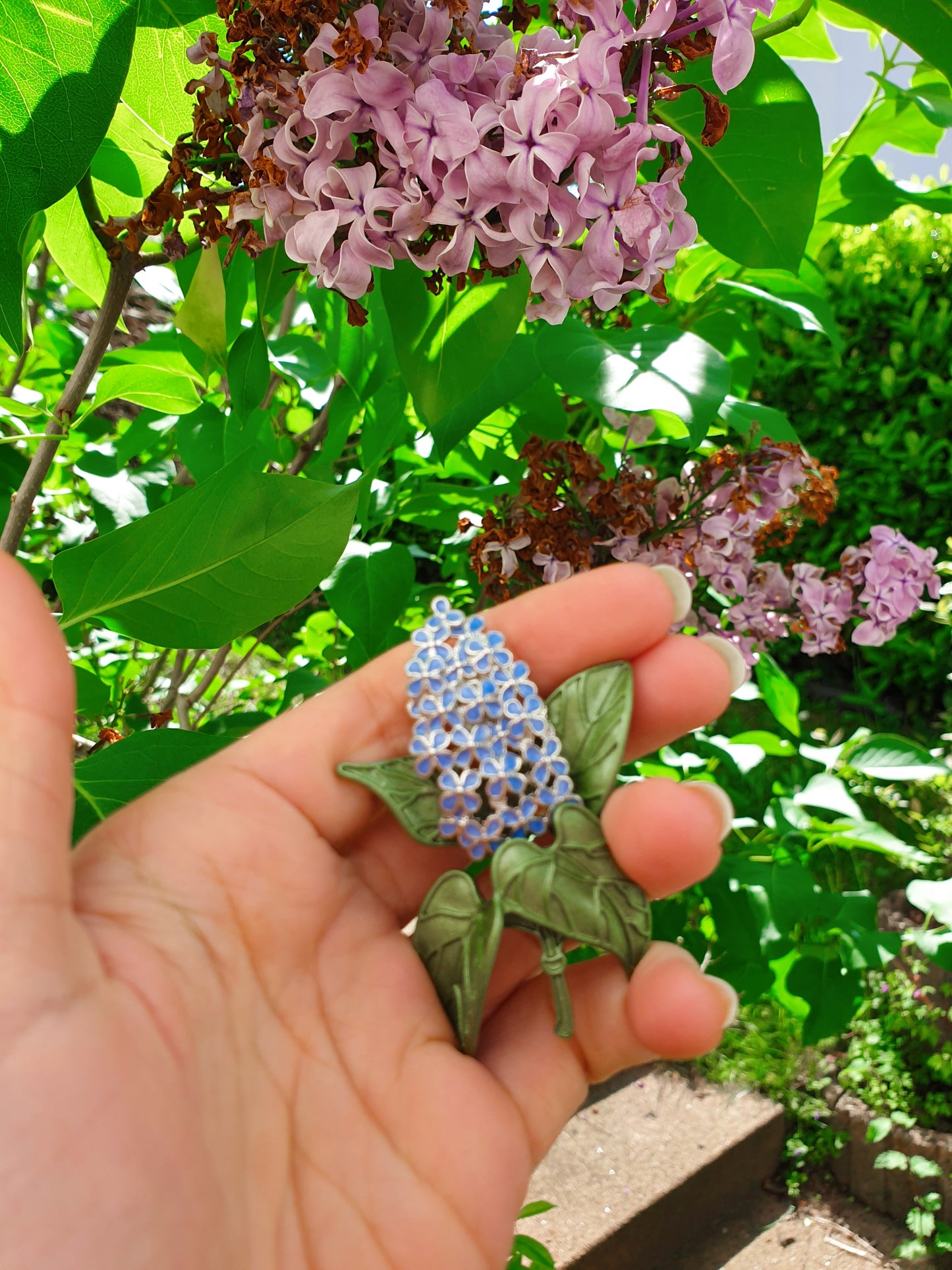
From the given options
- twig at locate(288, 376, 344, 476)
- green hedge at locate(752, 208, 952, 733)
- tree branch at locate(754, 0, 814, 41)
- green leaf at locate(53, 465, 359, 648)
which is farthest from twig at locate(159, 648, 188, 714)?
green hedge at locate(752, 208, 952, 733)

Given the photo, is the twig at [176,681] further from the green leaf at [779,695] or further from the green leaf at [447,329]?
the green leaf at [779,695]

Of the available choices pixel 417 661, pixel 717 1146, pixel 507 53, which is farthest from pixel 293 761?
pixel 717 1146

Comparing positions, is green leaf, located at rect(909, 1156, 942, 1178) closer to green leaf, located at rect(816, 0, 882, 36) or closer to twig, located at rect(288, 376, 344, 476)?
twig, located at rect(288, 376, 344, 476)

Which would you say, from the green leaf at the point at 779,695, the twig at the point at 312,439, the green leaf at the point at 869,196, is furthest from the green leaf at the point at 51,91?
the green leaf at the point at 779,695

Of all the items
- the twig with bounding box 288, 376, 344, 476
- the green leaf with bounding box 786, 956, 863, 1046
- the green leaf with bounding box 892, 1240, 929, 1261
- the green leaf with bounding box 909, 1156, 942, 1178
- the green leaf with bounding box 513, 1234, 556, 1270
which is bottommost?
the green leaf with bounding box 892, 1240, 929, 1261

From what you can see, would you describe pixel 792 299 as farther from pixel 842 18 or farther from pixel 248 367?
pixel 248 367

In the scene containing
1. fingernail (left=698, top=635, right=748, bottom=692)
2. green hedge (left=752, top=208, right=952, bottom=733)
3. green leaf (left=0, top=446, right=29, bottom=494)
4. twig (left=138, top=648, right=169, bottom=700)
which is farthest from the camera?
green hedge (left=752, top=208, right=952, bottom=733)

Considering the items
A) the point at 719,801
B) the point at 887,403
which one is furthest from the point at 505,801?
the point at 887,403
